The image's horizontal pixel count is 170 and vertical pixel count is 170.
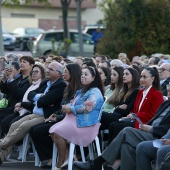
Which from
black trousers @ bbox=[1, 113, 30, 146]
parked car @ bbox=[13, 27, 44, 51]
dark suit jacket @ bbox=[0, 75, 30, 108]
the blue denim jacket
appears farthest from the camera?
parked car @ bbox=[13, 27, 44, 51]

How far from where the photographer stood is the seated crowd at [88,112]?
10625 mm

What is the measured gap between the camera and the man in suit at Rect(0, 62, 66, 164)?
12.7 metres

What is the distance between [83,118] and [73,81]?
93 cm

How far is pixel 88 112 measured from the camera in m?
11.5

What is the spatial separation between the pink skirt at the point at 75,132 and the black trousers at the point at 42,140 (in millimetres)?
607

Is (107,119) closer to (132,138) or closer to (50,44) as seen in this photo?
(132,138)

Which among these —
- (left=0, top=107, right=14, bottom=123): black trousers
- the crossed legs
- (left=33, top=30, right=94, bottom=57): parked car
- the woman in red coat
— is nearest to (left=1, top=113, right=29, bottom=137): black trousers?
(left=0, top=107, right=14, bottom=123): black trousers

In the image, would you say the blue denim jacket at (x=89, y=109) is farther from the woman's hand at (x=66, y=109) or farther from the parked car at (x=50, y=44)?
the parked car at (x=50, y=44)

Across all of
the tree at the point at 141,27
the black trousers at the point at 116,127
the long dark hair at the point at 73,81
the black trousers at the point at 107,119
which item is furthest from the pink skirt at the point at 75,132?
the tree at the point at 141,27

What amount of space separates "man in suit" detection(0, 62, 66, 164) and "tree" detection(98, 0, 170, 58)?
1293 cm

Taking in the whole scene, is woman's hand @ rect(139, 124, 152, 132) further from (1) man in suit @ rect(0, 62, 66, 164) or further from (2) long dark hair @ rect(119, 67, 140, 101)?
(1) man in suit @ rect(0, 62, 66, 164)

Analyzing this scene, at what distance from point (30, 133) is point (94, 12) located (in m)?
57.4

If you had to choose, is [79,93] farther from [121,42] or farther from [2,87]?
[121,42]

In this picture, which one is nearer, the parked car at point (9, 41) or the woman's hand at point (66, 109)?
the woman's hand at point (66, 109)
